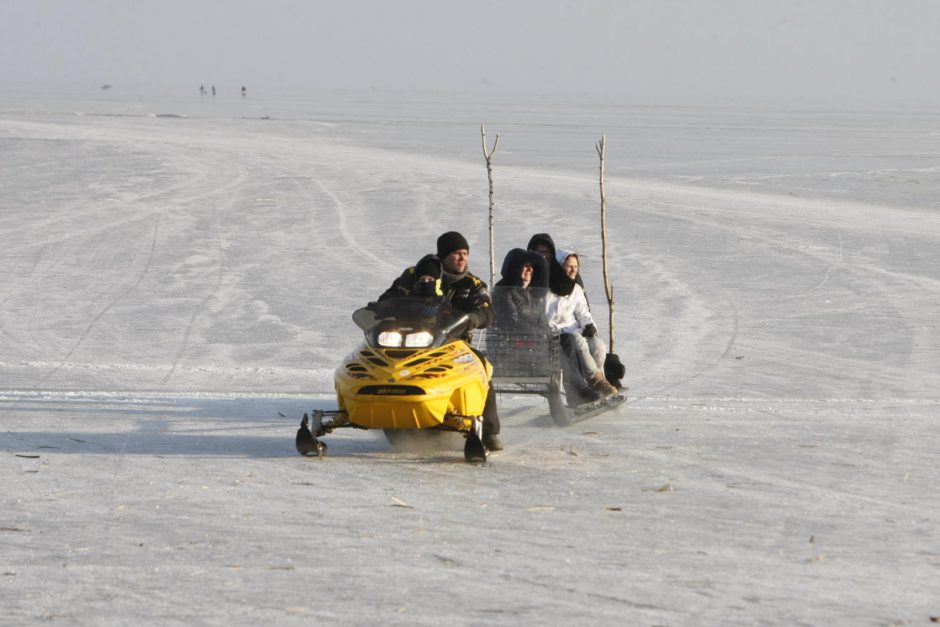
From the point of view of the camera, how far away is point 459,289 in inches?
382

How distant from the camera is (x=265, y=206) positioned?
2922cm

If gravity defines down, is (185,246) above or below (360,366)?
below

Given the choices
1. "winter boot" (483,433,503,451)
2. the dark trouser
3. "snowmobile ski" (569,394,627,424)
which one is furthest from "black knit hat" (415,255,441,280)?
"snowmobile ski" (569,394,627,424)

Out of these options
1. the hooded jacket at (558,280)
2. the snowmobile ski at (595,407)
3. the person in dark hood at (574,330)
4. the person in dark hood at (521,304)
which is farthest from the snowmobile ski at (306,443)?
the hooded jacket at (558,280)

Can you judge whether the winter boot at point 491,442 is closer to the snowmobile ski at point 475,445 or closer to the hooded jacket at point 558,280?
the snowmobile ski at point 475,445

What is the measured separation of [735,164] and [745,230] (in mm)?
18359

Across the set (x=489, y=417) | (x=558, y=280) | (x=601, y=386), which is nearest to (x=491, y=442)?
(x=489, y=417)

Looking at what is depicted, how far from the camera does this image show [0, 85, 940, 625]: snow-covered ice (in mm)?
6305

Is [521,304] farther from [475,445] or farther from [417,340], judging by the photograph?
[475,445]

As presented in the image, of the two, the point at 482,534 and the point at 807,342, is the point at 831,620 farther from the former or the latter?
the point at 807,342

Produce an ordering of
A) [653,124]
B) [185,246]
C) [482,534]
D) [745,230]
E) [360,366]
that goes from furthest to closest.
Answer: [653,124] → [745,230] → [185,246] → [360,366] → [482,534]

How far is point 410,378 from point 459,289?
1.19m

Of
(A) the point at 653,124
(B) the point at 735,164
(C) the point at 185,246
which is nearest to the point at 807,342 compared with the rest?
(C) the point at 185,246

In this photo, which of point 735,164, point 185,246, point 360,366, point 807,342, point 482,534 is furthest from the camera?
point 735,164
